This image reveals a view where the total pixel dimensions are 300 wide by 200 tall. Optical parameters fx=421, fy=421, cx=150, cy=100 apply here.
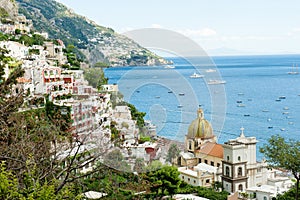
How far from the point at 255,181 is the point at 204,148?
6.61 ft

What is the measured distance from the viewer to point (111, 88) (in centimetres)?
736

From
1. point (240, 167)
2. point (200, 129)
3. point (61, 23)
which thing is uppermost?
point (61, 23)

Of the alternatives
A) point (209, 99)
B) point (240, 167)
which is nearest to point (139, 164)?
point (240, 167)

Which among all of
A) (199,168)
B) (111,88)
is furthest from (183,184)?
(111,88)

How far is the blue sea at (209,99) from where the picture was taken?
552 centimetres

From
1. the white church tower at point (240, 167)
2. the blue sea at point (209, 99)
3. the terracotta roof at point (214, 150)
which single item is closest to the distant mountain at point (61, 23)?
the blue sea at point (209, 99)

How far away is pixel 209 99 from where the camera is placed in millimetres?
16719

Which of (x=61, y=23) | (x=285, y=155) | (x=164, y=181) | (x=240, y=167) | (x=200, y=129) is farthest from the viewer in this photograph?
(x=61, y=23)

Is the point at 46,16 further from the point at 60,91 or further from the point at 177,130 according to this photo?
the point at 177,130

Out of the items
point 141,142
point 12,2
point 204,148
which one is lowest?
point 204,148

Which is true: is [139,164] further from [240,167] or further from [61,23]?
[61,23]

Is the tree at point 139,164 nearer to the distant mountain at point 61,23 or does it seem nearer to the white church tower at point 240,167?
the white church tower at point 240,167

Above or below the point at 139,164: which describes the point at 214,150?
below

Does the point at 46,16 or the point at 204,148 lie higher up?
the point at 46,16
